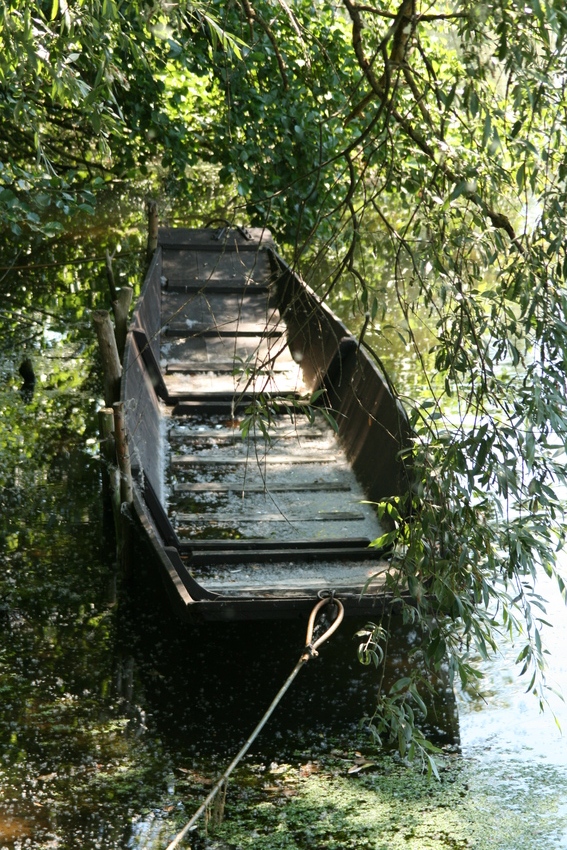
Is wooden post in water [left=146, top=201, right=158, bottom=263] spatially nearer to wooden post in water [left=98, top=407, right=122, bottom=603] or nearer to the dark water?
the dark water

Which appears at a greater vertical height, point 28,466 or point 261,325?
point 261,325

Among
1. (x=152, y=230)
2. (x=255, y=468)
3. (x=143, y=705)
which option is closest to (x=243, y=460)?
(x=255, y=468)

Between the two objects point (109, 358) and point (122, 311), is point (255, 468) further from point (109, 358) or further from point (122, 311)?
point (122, 311)

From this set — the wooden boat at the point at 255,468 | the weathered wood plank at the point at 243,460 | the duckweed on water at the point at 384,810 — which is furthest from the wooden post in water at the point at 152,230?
the duckweed on water at the point at 384,810

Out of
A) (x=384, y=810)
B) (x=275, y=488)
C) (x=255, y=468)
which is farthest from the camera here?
(x=255, y=468)

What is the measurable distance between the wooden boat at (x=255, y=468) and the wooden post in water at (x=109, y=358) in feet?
0.36

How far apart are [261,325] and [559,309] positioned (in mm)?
5845

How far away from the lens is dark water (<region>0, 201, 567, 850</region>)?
3869 millimetres

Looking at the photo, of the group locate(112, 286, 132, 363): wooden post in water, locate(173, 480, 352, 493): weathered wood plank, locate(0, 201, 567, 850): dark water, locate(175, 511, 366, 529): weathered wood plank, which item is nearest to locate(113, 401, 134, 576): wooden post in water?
locate(0, 201, 567, 850): dark water

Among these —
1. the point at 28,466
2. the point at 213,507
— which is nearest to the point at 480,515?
the point at 213,507

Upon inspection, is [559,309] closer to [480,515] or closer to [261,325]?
[480,515]

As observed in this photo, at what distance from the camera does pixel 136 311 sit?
22.5ft

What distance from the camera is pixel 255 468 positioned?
20.3 ft

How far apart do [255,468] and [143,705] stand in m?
1.98
